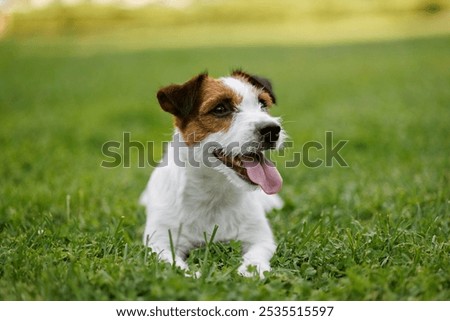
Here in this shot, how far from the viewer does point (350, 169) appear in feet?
22.1

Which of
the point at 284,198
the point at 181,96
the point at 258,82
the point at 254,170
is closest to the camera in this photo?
the point at 254,170

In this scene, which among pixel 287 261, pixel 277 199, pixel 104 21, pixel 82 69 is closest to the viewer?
pixel 287 261

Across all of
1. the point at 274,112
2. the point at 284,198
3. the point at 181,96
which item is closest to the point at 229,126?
the point at 181,96

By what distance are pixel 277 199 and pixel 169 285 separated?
251 centimetres

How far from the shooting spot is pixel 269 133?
3.81m

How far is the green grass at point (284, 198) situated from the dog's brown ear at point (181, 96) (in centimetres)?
91

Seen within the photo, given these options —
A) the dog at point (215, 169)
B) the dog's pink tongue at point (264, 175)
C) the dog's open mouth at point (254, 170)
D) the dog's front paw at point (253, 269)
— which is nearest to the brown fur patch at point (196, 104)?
the dog at point (215, 169)

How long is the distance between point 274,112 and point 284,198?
520 centimetres

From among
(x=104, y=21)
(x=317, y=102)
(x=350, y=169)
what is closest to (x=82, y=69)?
(x=104, y=21)

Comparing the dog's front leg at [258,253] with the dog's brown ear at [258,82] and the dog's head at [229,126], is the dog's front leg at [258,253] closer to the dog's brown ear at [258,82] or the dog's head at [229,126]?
the dog's head at [229,126]

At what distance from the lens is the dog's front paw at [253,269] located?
339cm

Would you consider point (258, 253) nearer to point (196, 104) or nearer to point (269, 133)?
point (269, 133)

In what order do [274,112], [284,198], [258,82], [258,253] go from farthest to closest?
1. [274,112]
2. [284,198]
3. [258,82]
4. [258,253]

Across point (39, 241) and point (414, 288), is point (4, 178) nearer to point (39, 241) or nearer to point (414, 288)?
point (39, 241)
